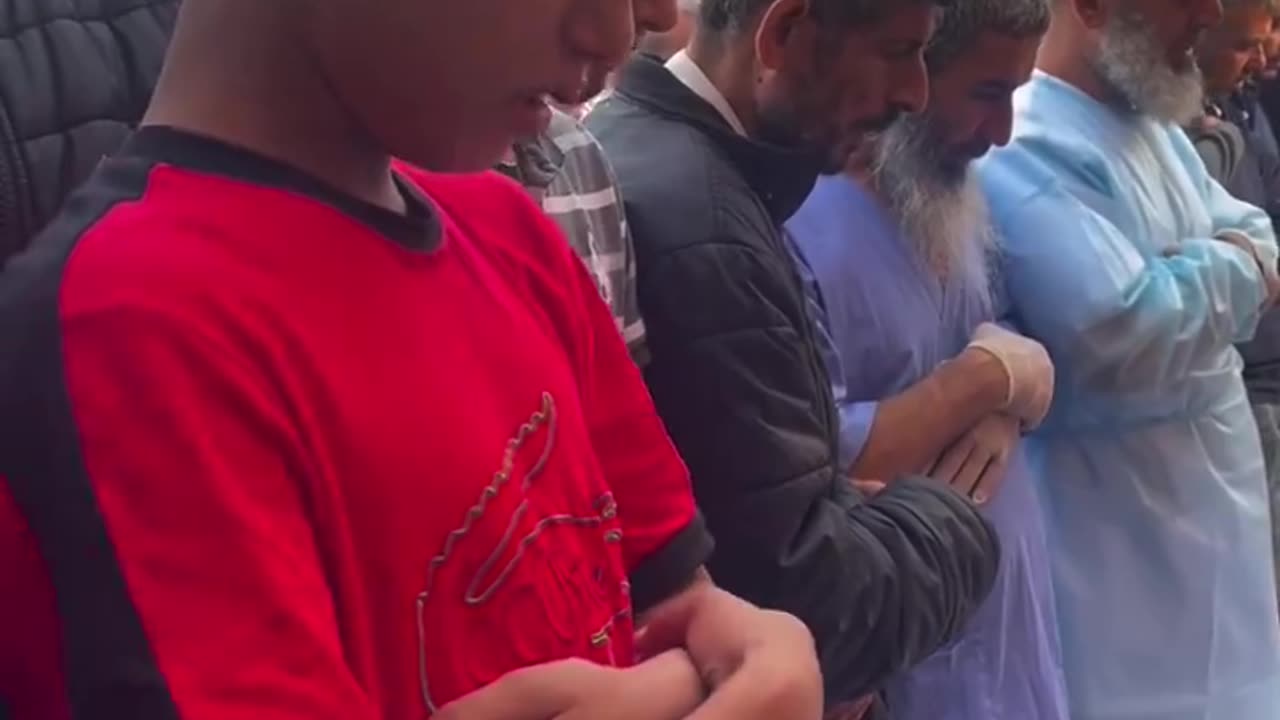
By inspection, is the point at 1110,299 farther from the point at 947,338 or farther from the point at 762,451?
the point at 762,451

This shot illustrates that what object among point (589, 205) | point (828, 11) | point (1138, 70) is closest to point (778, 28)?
point (828, 11)

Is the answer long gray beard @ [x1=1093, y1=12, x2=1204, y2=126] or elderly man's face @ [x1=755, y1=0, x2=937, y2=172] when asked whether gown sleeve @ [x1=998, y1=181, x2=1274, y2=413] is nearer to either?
long gray beard @ [x1=1093, y1=12, x2=1204, y2=126]

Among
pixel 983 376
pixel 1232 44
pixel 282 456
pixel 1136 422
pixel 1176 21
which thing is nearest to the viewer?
pixel 282 456

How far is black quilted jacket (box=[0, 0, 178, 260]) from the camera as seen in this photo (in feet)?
2.57

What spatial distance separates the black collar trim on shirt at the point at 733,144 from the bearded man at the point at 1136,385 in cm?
63

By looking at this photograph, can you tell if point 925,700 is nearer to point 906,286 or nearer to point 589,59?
point 906,286

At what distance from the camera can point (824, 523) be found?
1124 mm

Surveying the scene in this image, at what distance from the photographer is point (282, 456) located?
21.1 inches

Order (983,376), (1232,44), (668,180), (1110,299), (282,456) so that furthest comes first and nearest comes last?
(1232,44)
(1110,299)
(983,376)
(668,180)
(282,456)

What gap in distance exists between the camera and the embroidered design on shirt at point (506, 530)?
596 millimetres

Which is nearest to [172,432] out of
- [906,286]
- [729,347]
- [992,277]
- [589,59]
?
[589,59]

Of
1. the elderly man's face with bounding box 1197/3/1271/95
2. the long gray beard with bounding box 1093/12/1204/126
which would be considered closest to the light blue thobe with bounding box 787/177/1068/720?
the long gray beard with bounding box 1093/12/1204/126

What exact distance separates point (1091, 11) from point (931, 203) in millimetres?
676

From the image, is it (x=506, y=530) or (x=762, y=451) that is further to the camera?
(x=762, y=451)
